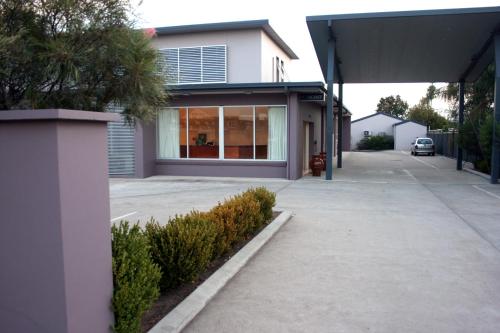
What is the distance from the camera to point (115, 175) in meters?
19.1

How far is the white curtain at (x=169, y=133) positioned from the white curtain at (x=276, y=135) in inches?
156

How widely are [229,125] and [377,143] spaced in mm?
39267

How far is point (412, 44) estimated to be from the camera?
1905 cm

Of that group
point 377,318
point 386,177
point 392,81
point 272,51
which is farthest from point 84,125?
point 392,81

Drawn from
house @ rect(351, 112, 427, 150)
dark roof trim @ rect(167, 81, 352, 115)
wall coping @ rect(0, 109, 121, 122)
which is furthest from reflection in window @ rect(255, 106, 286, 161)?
house @ rect(351, 112, 427, 150)

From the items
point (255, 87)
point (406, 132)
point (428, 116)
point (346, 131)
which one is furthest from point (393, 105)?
point (255, 87)

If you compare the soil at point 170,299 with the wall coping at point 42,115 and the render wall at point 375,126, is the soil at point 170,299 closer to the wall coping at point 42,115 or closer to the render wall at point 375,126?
the wall coping at point 42,115

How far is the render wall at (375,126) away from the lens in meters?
59.8

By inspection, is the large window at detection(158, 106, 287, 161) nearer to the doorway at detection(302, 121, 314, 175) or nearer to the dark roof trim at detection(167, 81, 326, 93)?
the dark roof trim at detection(167, 81, 326, 93)

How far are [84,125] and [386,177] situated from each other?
57.5ft

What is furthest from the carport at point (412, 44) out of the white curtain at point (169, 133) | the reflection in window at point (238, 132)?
the white curtain at point (169, 133)

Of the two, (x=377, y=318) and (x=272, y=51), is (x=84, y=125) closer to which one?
(x=377, y=318)

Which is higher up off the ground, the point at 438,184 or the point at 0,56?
the point at 0,56

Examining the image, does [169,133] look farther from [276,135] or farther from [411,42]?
[411,42]
